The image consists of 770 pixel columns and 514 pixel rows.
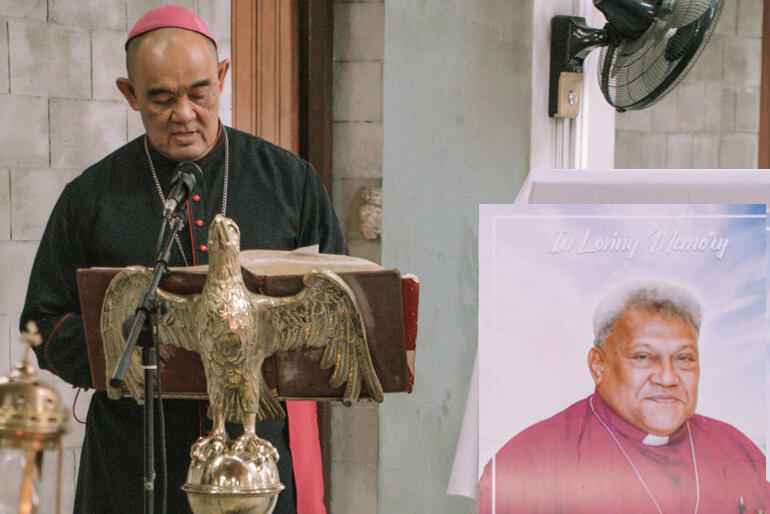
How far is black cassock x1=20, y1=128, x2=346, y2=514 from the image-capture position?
196 centimetres

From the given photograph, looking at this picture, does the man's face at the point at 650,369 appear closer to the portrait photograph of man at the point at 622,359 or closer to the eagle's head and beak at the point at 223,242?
the portrait photograph of man at the point at 622,359

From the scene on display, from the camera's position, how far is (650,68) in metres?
2.15

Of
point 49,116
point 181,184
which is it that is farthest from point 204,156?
point 49,116

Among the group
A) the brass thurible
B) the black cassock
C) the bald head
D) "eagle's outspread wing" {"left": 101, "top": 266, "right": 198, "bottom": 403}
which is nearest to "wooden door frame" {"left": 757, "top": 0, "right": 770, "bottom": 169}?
the black cassock

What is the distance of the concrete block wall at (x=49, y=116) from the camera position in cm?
351

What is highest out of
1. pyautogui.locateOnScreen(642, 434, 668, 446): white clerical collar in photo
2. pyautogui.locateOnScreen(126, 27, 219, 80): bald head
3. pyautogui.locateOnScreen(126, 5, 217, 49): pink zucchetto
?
pyautogui.locateOnScreen(126, 5, 217, 49): pink zucchetto

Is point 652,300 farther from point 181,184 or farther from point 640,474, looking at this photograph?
point 181,184

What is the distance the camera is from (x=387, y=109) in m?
2.50

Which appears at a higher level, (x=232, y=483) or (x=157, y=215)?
(x=157, y=215)

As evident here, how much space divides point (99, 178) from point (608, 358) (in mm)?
1234

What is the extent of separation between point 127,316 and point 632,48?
1307 millimetres

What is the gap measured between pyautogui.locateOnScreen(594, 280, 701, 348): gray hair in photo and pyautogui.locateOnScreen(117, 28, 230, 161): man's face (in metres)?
0.93

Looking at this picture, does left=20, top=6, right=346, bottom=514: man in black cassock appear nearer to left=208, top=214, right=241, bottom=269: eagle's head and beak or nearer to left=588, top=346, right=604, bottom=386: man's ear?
left=208, top=214, right=241, bottom=269: eagle's head and beak

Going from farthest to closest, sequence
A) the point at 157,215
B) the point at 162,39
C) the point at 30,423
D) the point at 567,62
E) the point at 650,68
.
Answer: the point at 567,62, the point at 650,68, the point at 157,215, the point at 162,39, the point at 30,423
